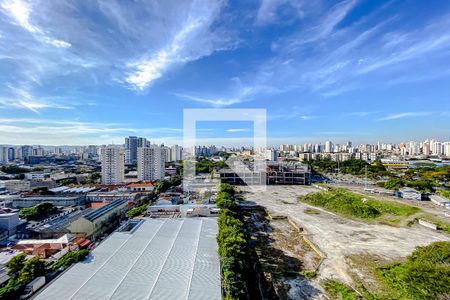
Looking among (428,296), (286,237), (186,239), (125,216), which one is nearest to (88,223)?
(125,216)

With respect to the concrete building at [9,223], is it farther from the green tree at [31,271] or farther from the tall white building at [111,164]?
the tall white building at [111,164]

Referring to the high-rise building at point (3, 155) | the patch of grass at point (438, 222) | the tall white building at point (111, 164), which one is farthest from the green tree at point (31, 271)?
the high-rise building at point (3, 155)

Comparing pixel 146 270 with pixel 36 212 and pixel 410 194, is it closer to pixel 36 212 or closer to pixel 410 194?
pixel 36 212

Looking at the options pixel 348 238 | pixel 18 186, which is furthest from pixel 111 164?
pixel 348 238

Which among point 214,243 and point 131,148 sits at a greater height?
point 131,148

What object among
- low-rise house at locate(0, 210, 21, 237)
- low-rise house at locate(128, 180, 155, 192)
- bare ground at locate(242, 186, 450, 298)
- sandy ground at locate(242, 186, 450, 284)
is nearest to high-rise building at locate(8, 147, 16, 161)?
low-rise house at locate(128, 180, 155, 192)

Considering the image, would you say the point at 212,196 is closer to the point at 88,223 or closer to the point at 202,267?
the point at 88,223
